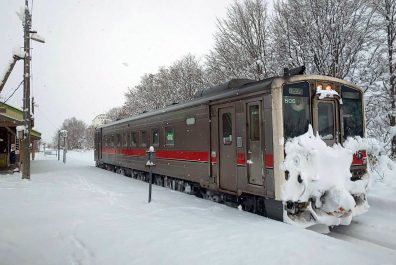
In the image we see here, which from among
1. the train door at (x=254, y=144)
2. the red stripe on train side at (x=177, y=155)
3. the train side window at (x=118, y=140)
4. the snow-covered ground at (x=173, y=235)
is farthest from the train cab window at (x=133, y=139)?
the train door at (x=254, y=144)

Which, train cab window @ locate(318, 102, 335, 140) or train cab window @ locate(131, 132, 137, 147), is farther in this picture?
train cab window @ locate(131, 132, 137, 147)

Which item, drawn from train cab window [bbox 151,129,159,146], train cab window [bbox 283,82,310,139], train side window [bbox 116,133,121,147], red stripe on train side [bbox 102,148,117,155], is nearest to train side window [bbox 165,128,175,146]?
train cab window [bbox 151,129,159,146]

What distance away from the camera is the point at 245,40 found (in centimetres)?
1977

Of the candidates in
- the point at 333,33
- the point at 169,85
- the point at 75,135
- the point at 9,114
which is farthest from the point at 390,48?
the point at 75,135

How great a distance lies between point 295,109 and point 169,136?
6.08 metres

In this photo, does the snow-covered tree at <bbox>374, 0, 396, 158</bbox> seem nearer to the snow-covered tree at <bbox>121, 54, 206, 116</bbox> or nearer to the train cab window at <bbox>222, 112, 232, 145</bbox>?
the train cab window at <bbox>222, 112, 232, 145</bbox>

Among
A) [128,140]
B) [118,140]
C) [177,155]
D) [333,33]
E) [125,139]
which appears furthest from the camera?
[118,140]

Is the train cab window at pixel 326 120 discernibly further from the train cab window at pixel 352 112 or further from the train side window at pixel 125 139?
the train side window at pixel 125 139

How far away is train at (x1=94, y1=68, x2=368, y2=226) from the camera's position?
7215 millimetres

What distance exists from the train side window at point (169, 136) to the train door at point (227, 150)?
3306 millimetres

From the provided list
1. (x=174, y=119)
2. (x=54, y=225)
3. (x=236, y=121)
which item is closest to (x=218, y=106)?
(x=236, y=121)

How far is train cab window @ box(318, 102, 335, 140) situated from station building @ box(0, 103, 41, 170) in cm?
1566

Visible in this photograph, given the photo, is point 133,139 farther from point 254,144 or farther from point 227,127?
point 254,144

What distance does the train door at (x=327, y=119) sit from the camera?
7.62 meters
